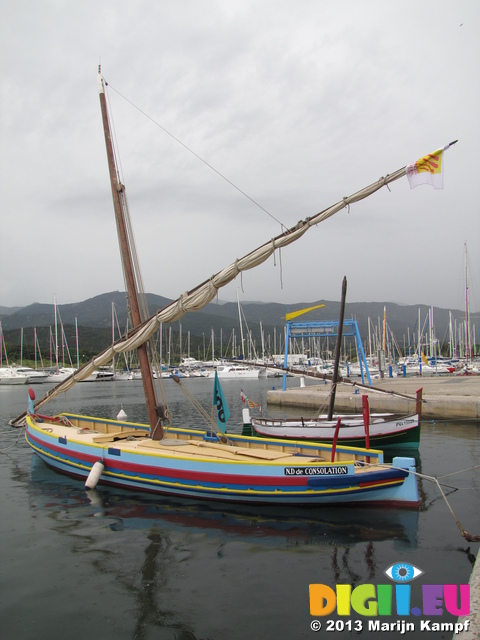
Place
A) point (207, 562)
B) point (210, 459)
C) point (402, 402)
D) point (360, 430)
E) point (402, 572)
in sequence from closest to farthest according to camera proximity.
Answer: point (402, 572), point (207, 562), point (210, 459), point (360, 430), point (402, 402)

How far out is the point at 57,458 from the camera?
58.1ft

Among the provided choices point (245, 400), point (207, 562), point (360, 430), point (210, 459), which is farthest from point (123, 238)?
point (245, 400)

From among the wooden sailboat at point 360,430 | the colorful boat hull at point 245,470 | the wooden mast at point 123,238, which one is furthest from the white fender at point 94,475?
the wooden sailboat at point 360,430

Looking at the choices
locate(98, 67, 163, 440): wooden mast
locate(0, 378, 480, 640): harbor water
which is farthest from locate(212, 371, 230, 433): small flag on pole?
locate(0, 378, 480, 640): harbor water

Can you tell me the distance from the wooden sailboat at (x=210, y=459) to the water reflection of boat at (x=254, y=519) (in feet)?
1.07

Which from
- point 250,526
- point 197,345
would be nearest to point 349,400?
point 250,526

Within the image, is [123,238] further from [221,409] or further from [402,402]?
[402,402]

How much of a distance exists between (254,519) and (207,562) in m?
2.45

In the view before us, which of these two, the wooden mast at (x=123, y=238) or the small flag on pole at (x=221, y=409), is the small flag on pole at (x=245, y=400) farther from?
the wooden mast at (x=123, y=238)

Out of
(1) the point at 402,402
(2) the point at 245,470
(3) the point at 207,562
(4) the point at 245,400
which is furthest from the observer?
(1) the point at 402,402

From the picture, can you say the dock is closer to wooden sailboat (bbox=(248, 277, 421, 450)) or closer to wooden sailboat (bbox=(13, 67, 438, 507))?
wooden sailboat (bbox=(248, 277, 421, 450))

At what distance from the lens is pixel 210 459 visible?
13.0 meters

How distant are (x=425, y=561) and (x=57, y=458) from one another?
13.5 metres

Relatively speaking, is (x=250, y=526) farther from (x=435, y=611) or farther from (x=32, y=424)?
(x=32, y=424)
